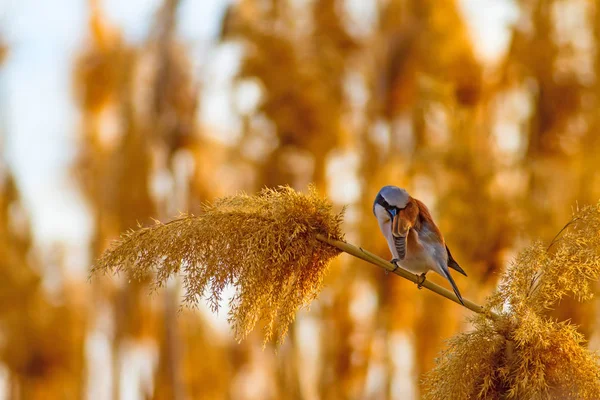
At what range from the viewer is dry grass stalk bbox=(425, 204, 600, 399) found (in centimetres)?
199

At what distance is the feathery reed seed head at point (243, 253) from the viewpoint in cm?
199

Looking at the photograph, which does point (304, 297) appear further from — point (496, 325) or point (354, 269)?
point (354, 269)

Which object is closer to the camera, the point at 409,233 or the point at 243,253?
the point at 243,253

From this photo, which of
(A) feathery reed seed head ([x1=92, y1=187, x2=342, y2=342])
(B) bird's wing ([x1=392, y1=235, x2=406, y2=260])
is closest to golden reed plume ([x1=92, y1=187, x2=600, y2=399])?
(A) feathery reed seed head ([x1=92, y1=187, x2=342, y2=342])

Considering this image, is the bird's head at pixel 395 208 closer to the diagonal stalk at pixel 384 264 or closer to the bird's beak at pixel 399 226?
the bird's beak at pixel 399 226

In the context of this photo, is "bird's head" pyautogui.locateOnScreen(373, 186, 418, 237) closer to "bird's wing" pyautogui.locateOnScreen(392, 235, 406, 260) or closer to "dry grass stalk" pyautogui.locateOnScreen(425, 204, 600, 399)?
"bird's wing" pyautogui.locateOnScreen(392, 235, 406, 260)

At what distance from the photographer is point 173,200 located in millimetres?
8023

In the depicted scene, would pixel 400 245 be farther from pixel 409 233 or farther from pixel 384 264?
pixel 384 264

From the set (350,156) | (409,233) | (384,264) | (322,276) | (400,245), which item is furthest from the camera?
(350,156)

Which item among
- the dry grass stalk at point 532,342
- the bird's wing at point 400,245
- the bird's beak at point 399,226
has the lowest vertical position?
the dry grass stalk at point 532,342

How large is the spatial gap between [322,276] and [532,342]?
51 cm

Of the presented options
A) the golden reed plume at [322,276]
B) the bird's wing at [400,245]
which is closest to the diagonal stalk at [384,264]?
the golden reed plume at [322,276]

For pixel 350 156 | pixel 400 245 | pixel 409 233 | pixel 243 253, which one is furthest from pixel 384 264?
pixel 350 156

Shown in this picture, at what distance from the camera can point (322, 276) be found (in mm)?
2057
